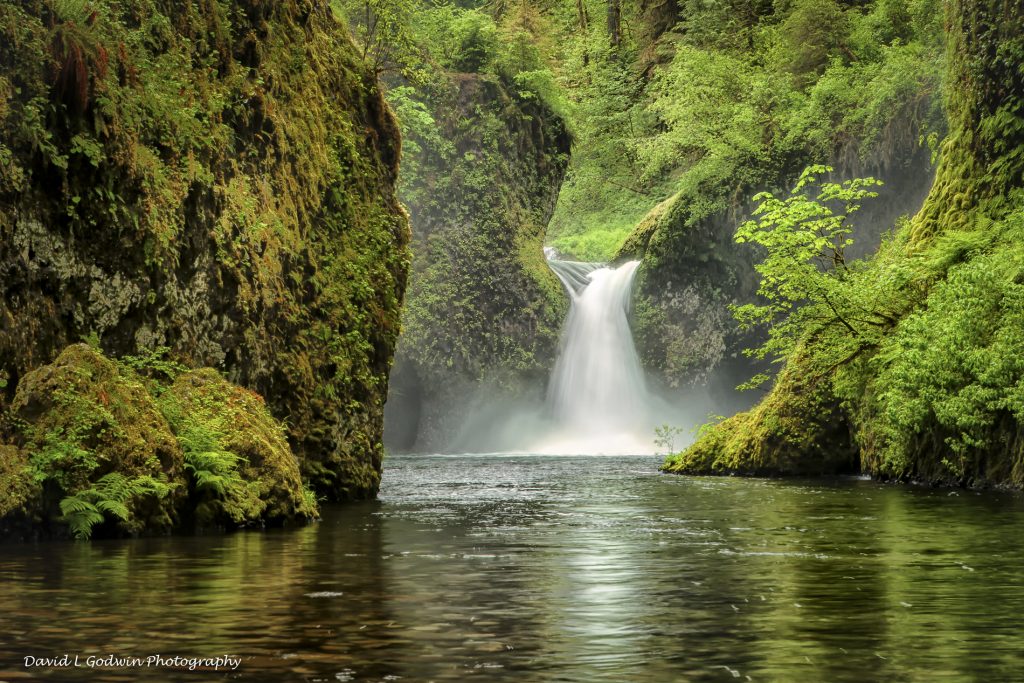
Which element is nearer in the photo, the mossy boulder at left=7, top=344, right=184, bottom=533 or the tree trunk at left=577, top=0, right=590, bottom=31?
the mossy boulder at left=7, top=344, right=184, bottom=533

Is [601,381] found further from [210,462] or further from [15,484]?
[15,484]

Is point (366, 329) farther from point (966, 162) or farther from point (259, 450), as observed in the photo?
point (966, 162)

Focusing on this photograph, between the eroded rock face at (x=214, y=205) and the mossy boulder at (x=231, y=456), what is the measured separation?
77 centimetres

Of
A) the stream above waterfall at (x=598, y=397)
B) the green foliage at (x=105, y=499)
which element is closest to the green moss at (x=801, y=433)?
the green foliage at (x=105, y=499)

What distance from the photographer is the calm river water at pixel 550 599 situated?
676 cm

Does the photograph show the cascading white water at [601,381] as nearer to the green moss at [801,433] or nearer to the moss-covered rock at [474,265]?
the moss-covered rock at [474,265]

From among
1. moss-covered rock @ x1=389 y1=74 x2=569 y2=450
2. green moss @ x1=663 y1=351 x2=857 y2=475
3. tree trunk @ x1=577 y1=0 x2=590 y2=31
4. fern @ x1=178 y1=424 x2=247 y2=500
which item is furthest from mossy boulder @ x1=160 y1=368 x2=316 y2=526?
tree trunk @ x1=577 y1=0 x2=590 y2=31

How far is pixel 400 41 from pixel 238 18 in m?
9.19

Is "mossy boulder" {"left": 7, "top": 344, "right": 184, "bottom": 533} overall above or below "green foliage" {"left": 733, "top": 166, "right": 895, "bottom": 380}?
below

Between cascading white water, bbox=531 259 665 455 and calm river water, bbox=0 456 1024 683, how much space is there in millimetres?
30376

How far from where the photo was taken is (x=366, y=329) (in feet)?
72.7

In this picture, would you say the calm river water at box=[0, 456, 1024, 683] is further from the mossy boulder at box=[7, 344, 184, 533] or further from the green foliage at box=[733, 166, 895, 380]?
the green foliage at box=[733, 166, 895, 380]

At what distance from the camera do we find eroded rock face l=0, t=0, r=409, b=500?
14414mm

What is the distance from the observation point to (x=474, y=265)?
166 feet
